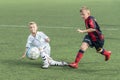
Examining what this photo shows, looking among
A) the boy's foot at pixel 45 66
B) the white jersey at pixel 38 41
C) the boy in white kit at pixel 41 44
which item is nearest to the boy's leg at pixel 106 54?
the boy in white kit at pixel 41 44

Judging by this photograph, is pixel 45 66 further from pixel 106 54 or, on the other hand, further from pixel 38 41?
pixel 106 54

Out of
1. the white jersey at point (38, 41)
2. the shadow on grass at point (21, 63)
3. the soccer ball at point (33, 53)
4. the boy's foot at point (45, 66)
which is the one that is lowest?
the shadow on grass at point (21, 63)

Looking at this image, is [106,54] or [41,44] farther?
[106,54]

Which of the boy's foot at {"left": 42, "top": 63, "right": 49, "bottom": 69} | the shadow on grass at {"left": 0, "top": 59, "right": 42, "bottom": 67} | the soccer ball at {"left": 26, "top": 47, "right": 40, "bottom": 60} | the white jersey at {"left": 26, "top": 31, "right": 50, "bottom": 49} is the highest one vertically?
the white jersey at {"left": 26, "top": 31, "right": 50, "bottom": 49}

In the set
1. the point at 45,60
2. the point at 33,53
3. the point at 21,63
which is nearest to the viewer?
the point at 45,60

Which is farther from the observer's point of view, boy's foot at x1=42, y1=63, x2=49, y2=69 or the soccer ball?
the soccer ball

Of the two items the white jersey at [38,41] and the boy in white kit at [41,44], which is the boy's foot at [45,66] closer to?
the boy in white kit at [41,44]

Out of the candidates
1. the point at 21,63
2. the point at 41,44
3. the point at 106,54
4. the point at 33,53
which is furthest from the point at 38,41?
the point at 106,54

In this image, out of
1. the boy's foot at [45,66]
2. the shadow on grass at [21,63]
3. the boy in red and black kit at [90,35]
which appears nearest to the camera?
the boy's foot at [45,66]

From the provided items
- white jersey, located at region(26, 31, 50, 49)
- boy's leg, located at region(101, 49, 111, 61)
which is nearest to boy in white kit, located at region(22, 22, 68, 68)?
white jersey, located at region(26, 31, 50, 49)

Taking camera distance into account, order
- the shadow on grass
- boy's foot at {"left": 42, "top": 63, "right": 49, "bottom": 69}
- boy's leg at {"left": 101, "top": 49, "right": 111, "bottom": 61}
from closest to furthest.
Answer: boy's foot at {"left": 42, "top": 63, "right": 49, "bottom": 69}
the shadow on grass
boy's leg at {"left": 101, "top": 49, "right": 111, "bottom": 61}

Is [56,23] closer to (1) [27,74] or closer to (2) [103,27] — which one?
(2) [103,27]

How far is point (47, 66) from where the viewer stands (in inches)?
352

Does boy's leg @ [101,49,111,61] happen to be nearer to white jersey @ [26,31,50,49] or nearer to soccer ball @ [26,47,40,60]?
white jersey @ [26,31,50,49]
